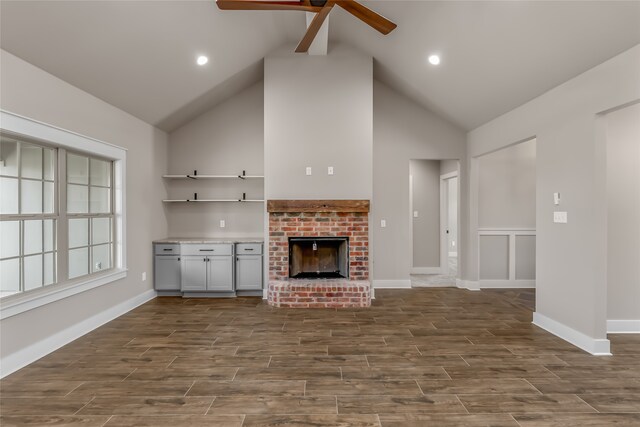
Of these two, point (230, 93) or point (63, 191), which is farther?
point (230, 93)

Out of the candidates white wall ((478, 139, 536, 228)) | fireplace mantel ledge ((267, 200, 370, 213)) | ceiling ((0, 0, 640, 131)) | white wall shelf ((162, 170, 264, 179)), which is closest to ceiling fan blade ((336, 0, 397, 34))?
ceiling ((0, 0, 640, 131))

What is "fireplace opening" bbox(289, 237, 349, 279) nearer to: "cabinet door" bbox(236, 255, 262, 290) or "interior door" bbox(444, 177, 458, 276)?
"cabinet door" bbox(236, 255, 262, 290)

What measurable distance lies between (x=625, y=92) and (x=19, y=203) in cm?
540

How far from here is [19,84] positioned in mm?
2928

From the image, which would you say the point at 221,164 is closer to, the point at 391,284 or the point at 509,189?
the point at 391,284

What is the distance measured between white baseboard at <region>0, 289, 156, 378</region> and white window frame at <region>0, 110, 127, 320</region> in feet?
1.13

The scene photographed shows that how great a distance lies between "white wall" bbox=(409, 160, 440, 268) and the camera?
7.13m

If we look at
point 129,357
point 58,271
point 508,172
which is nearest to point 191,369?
point 129,357

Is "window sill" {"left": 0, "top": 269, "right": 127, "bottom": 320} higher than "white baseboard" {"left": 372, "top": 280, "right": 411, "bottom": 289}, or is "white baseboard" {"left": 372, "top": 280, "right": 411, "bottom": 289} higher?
"window sill" {"left": 0, "top": 269, "right": 127, "bottom": 320}

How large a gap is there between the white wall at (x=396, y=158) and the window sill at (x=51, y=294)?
12.9ft

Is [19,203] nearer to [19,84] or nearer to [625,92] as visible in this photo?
[19,84]

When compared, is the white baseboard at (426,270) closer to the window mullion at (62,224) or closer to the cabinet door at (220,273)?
the cabinet door at (220,273)

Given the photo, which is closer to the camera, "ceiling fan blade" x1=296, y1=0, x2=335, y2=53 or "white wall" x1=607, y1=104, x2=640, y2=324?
"ceiling fan blade" x1=296, y1=0, x2=335, y2=53

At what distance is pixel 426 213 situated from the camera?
7.16 meters
